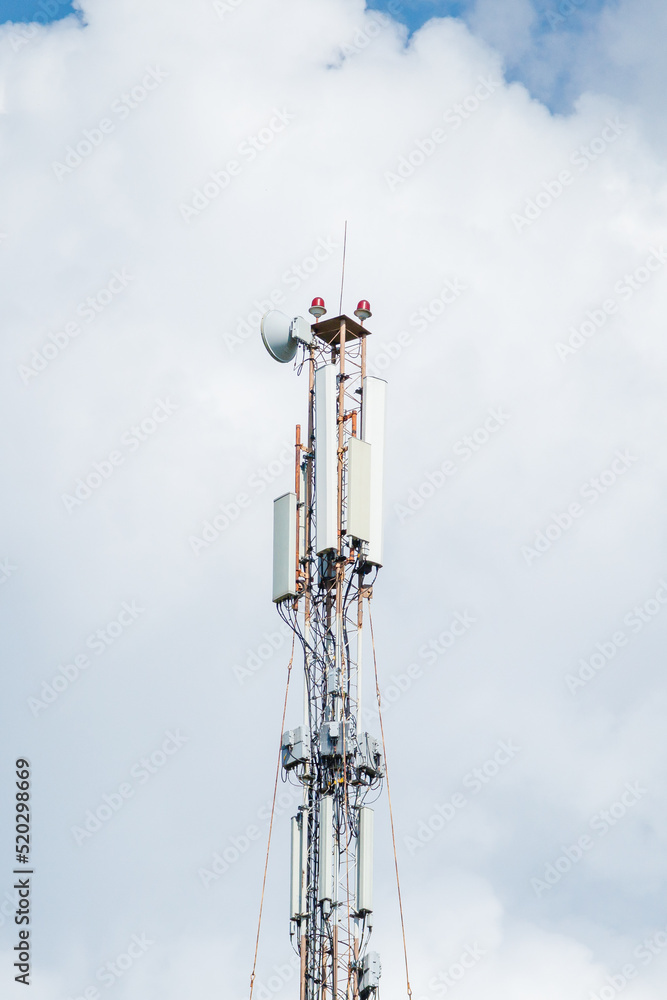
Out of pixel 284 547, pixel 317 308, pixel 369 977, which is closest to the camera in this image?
pixel 369 977

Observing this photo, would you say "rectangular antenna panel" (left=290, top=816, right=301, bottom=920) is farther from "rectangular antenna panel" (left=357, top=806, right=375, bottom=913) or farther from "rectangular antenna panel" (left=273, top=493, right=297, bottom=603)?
"rectangular antenna panel" (left=273, top=493, right=297, bottom=603)

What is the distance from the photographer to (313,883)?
2970 inches

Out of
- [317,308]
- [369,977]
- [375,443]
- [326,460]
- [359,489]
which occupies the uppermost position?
[317,308]

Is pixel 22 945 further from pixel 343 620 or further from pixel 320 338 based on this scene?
pixel 320 338

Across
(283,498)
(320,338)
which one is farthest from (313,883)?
(320,338)

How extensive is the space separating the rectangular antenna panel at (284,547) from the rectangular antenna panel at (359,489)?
2180mm

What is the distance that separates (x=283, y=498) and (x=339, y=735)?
8.93 m

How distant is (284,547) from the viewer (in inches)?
3140

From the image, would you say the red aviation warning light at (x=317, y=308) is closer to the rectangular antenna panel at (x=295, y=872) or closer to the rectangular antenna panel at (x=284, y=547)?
the rectangular antenna panel at (x=284, y=547)

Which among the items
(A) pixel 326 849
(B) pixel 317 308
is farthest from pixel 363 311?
(A) pixel 326 849

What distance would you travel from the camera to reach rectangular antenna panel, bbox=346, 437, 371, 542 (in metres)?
78.8

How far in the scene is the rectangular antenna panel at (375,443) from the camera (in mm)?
79044

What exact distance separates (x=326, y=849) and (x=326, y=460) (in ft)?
43.8

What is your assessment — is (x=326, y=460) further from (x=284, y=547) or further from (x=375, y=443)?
(x=284, y=547)
